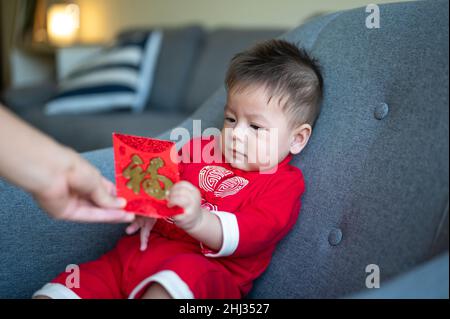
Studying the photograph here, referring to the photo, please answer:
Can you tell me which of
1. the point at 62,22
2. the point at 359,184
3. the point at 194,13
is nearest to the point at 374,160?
the point at 359,184

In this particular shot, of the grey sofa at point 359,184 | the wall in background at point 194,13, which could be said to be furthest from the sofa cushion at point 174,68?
the grey sofa at point 359,184

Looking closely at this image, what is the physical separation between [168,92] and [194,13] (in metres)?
0.86

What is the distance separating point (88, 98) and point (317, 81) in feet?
6.70

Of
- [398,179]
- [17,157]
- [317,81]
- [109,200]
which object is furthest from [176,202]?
[317,81]

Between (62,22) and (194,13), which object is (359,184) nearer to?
(194,13)

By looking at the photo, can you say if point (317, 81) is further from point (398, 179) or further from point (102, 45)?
point (102, 45)

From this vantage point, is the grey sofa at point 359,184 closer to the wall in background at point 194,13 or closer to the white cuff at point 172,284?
the white cuff at point 172,284

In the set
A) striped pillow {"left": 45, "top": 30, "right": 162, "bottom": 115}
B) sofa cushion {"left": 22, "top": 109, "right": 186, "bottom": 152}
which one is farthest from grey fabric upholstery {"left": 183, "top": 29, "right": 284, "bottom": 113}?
striped pillow {"left": 45, "top": 30, "right": 162, "bottom": 115}

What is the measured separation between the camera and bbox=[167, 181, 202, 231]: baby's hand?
726 millimetres

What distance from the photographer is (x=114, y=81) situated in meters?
2.81

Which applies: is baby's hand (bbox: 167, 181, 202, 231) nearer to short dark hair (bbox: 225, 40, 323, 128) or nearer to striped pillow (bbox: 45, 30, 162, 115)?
short dark hair (bbox: 225, 40, 323, 128)

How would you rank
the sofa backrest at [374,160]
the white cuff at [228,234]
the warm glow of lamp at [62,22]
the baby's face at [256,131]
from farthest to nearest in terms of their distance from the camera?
the warm glow of lamp at [62,22]
the baby's face at [256,131]
the white cuff at [228,234]
the sofa backrest at [374,160]

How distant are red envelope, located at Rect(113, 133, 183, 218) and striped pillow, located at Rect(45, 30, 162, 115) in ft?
7.02

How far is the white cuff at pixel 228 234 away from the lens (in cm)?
83
